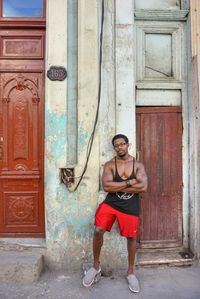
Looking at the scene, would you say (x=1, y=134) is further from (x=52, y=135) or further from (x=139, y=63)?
(x=139, y=63)

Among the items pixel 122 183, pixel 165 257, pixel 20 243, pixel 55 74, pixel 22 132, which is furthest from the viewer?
pixel 22 132

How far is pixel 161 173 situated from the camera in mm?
4805

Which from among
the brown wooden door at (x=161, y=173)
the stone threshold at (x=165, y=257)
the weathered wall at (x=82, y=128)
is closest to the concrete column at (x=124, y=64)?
the weathered wall at (x=82, y=128)

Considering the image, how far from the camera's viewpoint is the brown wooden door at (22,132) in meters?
4.74

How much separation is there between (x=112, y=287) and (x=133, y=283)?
27 centimetres

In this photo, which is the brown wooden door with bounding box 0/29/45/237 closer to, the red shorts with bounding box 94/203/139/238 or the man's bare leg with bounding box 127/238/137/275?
the red shorts with bounding box 94/203/139/238

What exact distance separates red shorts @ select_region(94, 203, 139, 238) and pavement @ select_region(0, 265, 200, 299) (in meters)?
0.67

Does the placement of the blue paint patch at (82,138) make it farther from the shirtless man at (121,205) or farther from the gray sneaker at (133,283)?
the gray sneaker at (133,283)

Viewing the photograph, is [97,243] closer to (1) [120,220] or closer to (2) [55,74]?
(1) [120,220]

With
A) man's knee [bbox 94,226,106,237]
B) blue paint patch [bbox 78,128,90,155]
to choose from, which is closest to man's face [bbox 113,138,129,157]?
blue paint patch [bbox 78,128,90,155]

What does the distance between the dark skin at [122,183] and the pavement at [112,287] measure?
10.0 inches

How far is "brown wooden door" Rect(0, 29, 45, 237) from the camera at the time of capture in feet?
15.5

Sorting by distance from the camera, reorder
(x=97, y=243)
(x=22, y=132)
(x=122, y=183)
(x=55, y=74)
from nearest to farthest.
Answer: (x=122, y=183) < (x=97, y=243) < (x=55, y=74) < (x=22, y=132)

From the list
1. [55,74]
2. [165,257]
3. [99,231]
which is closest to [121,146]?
[99,231]
